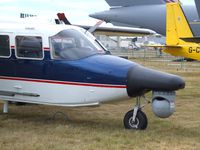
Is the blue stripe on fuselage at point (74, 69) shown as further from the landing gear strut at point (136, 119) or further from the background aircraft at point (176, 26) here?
the background aircraft at point (176, 26)

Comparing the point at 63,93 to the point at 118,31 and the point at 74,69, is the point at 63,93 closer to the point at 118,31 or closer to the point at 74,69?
the point at 74,69

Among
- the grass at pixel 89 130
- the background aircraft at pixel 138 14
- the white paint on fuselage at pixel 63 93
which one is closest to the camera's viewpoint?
the grass at pixel 89 130

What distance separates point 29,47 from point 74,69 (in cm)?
128

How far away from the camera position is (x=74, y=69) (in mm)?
8680

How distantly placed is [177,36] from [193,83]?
811 cm

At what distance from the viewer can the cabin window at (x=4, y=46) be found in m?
9.53

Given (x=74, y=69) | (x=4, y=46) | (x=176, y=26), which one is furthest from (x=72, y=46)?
(x=176, y=26)

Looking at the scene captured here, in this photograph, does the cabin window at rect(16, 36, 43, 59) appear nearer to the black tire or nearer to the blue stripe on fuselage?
the blue stripe on fuselage

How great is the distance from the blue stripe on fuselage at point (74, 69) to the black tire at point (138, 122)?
2.54 feet

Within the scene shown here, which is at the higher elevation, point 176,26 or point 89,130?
point 176,26

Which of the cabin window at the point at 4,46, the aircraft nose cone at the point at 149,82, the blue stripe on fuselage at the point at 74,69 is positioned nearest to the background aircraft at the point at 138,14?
the cabin window at the point at 4,46

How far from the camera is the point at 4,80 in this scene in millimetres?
9555

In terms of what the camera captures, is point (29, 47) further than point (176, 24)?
No

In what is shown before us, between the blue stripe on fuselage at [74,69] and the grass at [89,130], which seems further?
the blue stripe on fuselage at [74,69]
